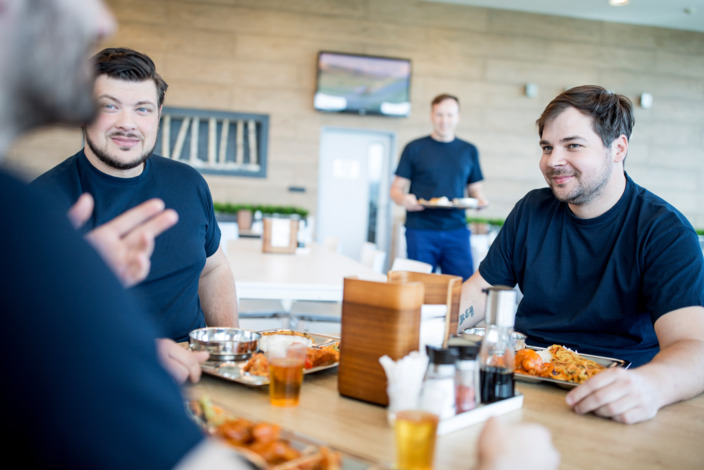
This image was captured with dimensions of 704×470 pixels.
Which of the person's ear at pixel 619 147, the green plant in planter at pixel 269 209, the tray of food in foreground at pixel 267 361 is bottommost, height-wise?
the green plant in planter at pixel 269 209

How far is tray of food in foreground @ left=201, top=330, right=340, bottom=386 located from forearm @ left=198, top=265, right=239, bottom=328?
17.3 inches

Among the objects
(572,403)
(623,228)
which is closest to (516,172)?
(623,228)

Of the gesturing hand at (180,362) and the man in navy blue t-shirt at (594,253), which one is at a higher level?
the man in navy blue t-shirt at (594,253)

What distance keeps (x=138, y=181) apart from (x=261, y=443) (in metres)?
1.11

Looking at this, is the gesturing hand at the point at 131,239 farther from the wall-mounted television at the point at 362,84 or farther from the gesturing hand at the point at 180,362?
the wall-mounted television at the point at 362,84

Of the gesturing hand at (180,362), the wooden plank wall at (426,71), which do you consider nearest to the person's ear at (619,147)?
the gesturing hand at (180,362)

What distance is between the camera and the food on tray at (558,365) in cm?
129

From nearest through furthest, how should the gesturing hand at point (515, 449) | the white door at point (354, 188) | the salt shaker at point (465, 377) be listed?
the gesturing hand at point (515, 449) < the salt shaker at point (465, 377) < the white door at point (354, 188)

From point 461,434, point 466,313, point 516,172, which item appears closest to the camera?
point 461,434

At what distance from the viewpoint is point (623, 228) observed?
167cm

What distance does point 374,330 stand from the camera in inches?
41.8

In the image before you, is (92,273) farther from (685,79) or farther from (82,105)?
(685,79)

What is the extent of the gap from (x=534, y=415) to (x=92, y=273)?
87cm

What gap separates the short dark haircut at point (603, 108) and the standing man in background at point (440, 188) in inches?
99.2
